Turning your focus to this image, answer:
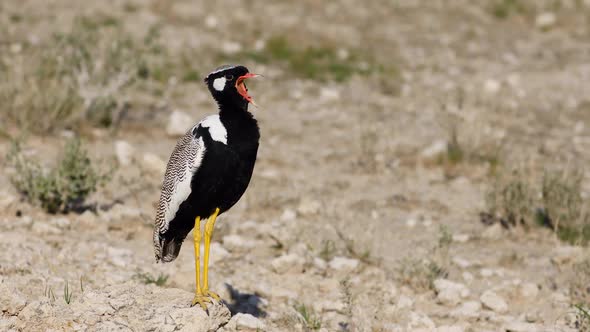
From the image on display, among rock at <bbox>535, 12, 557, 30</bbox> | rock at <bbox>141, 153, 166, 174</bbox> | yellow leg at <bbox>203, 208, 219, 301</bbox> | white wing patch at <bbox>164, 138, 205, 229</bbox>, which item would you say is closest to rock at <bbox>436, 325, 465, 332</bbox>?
yellow leg at <bbox>203, 208, 219, 301</bbox>

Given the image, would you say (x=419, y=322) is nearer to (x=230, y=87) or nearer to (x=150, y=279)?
(x=150, y=279)

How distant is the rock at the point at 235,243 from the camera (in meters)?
6.64

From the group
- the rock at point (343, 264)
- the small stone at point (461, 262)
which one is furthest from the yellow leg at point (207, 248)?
the small stone at point (461, 262)

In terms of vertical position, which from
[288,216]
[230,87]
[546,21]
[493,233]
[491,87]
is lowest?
[493,233]

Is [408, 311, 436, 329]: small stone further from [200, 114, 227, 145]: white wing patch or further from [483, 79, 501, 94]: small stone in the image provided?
[483, 79, 501, 94]: small stone

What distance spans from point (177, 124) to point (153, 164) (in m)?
1.32

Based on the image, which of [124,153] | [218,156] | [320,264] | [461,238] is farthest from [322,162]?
[218,156]

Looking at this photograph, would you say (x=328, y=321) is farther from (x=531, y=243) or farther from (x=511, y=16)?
(x=511, y=16)

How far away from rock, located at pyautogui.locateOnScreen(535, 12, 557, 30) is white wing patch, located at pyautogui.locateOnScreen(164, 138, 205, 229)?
36.1ft

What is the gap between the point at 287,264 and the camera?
6.29m

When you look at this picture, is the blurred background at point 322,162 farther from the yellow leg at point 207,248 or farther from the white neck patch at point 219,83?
the white neck patch at point 219,83

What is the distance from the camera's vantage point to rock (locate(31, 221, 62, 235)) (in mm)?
6312

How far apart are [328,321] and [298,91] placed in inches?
232

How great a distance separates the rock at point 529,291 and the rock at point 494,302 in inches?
8.4
